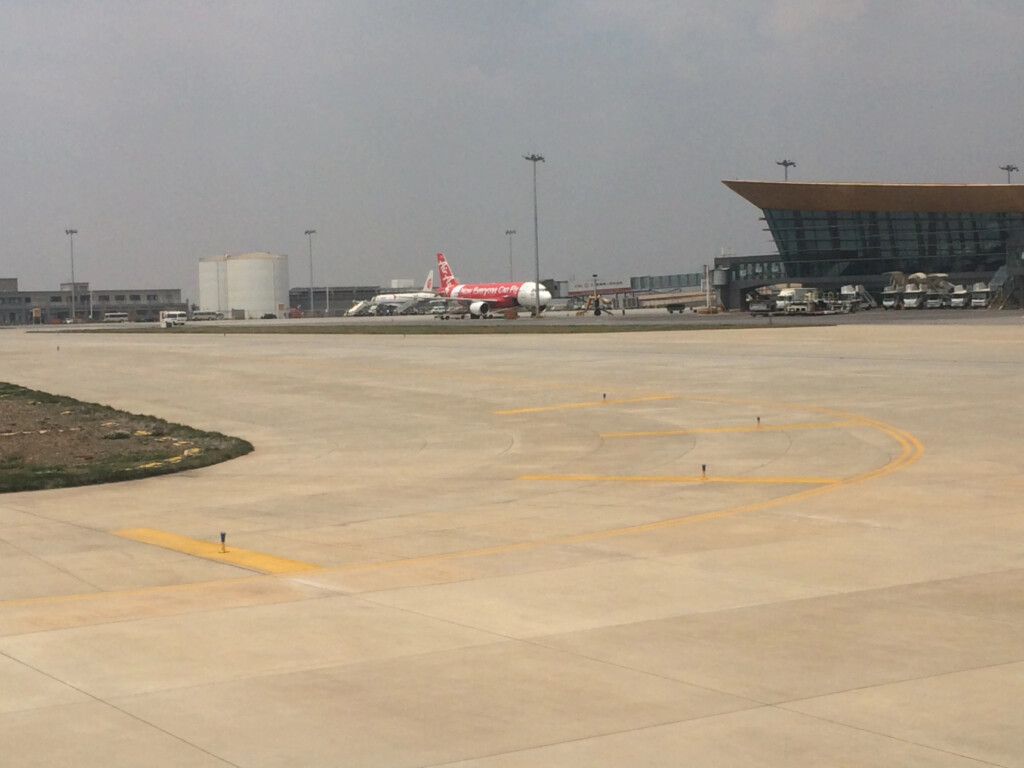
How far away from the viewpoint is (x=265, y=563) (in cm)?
1405

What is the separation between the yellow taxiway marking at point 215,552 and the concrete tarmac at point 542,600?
7 cm

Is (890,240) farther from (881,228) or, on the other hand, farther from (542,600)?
(542,600)

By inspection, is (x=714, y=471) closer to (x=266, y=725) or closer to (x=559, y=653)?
(x=559, y=653)

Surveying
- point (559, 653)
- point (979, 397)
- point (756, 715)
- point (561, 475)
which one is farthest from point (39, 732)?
point (979, 397)

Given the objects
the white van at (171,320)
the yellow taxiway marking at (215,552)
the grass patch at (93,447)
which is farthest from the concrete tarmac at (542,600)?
the white van at (171,320)

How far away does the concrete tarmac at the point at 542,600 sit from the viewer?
7.92 meters

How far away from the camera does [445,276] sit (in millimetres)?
166000

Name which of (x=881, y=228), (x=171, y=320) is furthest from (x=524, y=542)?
(x=171, y=320)

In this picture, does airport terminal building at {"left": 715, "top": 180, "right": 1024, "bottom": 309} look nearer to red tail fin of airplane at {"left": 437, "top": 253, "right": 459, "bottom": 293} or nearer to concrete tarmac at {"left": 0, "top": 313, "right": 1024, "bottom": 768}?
red tail fin of airplane at {"left": 437, "top": 253, "right": 459, "bottom": 293}

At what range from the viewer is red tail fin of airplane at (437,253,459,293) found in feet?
526

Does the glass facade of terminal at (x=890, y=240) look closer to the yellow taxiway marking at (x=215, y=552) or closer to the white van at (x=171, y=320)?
the white van at (x=171, y=320)

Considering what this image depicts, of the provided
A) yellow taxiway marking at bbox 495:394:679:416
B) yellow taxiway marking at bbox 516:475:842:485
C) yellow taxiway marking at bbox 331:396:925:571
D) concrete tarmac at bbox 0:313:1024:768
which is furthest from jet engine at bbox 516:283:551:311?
yellow taxiway marking at bbox 516:475:842:485

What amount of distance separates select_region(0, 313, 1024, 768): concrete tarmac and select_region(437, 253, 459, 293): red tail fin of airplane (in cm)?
13187

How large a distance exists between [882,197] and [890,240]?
5.88 meters
